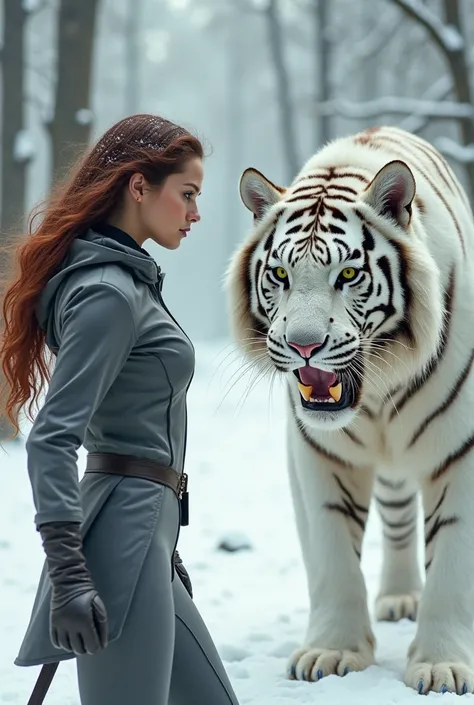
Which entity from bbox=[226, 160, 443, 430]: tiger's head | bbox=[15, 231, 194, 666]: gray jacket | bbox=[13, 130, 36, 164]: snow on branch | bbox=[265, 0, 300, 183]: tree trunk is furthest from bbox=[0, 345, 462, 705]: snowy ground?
bbox=[265, 0, 300, 183]: tree trunk

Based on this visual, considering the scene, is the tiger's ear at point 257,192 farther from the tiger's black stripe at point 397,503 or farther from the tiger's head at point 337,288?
the tiger's black stripe at point 397,503

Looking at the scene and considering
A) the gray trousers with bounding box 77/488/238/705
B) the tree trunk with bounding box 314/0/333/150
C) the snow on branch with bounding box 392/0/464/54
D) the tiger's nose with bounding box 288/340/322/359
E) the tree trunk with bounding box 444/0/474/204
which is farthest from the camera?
the tree trunk with bounding box 314/0/333/150

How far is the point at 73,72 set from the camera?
8.38m

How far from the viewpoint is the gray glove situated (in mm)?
1961

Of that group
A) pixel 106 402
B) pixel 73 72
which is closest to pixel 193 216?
Answer: pixel 106 402

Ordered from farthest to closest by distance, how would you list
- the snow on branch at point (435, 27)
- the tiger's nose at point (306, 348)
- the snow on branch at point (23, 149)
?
the snow on branch at point (23, 149) < the snow on branch at point (435, 27) < the tiger's nose at point (306, 348)

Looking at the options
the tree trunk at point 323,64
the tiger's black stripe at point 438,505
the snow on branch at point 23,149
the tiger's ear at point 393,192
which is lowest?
the tiger's black stripe at point 438,505

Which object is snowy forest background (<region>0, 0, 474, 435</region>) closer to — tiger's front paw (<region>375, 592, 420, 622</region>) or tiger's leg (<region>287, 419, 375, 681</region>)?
tiger's leg (<region>287, 419, 375, 681</region>)

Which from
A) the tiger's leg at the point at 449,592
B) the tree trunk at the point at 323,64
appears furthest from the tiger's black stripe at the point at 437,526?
the tree trunk at the point at 323,64

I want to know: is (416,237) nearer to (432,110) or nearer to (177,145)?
(177,145)

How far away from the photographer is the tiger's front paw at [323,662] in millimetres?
3486

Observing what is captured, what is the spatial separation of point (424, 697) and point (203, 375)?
11177 millimetres

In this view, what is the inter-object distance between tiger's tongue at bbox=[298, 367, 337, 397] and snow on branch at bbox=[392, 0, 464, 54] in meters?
6.23

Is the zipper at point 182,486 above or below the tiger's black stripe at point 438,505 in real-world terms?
above
